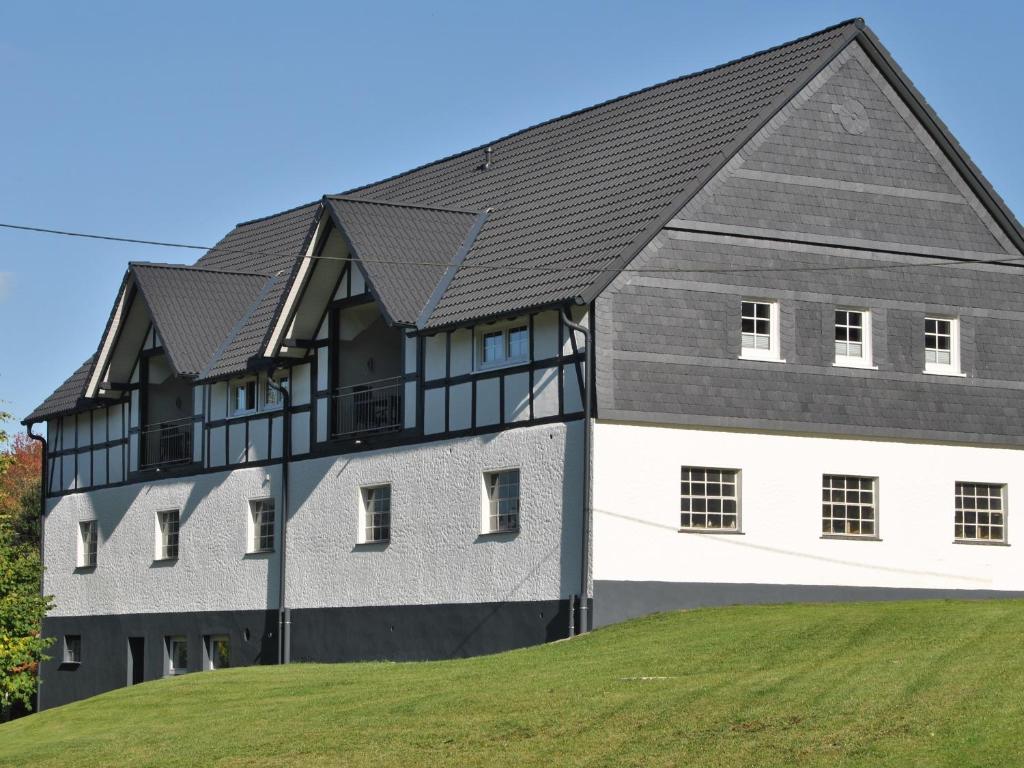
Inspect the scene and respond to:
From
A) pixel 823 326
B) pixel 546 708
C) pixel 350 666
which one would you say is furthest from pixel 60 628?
pixel 546 708

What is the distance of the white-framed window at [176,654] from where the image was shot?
39.0 m

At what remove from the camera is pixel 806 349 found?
30.0m

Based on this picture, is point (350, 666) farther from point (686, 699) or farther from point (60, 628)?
point (60, 628)

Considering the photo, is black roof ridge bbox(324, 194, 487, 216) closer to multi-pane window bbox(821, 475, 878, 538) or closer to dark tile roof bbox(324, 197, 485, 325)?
dark tile roof bbox(324, 197, 485, 325)

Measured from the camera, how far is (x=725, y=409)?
2917cm

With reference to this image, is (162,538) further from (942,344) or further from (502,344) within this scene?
(942,344)

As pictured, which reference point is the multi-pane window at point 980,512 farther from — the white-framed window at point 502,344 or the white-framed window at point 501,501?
the white-framed window at point 502,344

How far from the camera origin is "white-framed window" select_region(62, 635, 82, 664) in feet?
140

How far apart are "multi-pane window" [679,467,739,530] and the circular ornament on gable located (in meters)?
6.25

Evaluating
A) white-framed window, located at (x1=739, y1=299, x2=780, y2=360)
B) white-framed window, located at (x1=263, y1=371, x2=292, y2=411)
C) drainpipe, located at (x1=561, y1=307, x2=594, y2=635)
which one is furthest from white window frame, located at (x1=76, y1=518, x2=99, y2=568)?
white-framed window, located at (x1=739, y1=299, x2=780, y2=360)

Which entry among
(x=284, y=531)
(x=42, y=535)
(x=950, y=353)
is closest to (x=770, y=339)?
(x=950, y=353)

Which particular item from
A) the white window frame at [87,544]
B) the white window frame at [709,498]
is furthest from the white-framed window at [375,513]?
the white window frame at [87,544]

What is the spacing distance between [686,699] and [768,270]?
1143 centimetres

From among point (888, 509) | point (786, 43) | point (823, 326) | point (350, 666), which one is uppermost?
point (786, 43)
